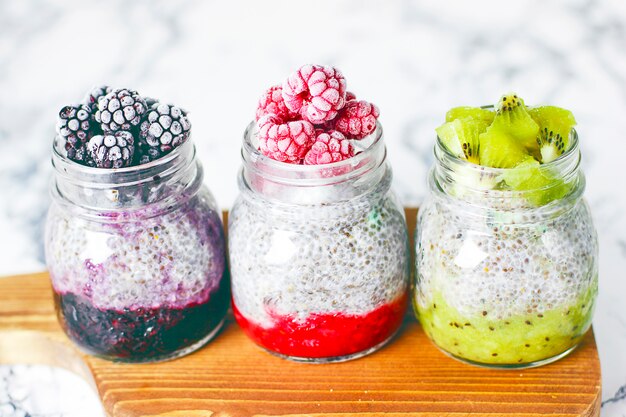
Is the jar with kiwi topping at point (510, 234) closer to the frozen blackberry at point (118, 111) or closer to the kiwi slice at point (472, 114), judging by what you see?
the kiwi slice at point (472, 114)

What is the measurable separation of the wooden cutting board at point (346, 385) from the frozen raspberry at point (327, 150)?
32 cm

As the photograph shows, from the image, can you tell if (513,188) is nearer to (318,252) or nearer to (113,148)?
(318,252)

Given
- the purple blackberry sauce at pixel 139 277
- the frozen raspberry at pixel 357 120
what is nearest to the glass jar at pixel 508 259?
the frozen raspberry at pixel 357 120

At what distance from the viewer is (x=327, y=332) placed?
3.96 feet

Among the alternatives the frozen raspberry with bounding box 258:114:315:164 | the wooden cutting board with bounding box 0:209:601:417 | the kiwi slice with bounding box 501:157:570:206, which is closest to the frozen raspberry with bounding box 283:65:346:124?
the frozen raspberry with bounding box 258:114:315:164

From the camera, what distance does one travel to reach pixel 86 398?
4.57 feet

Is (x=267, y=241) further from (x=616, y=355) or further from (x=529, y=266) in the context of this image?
(x=616, y=355)

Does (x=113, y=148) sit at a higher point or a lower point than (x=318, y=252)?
higher

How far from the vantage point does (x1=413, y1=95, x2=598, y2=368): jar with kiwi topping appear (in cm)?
111

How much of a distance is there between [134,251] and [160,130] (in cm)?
17

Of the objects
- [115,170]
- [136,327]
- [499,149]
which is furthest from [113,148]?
[499,149]

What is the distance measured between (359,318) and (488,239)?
0.21 metres

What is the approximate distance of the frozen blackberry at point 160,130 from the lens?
113cm

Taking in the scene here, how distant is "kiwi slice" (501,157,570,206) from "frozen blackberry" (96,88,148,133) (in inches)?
18.9
